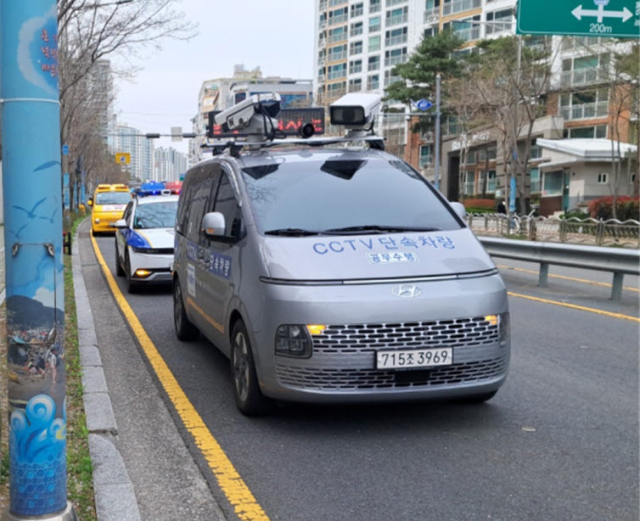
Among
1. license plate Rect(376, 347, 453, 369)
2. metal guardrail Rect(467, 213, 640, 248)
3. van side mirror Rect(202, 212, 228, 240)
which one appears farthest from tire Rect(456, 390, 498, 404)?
metal guardrail Rect(467, 213, 640, 248)

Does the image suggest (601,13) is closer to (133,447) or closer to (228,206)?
(228,206)

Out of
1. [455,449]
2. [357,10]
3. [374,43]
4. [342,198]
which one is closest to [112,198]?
[342,198]

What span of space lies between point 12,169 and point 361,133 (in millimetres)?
4429

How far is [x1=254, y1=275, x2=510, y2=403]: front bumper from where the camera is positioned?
4926mm

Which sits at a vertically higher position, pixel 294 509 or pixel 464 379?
pixel 464 379

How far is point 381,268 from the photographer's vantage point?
5.20 meters

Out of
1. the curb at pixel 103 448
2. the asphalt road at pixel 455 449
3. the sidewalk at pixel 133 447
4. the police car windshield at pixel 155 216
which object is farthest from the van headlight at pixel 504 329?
the police car windshield at pixel 155 216

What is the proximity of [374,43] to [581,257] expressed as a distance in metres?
84.8

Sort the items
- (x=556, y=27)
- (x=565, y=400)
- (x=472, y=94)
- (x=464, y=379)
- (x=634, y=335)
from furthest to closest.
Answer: (x=472, y=94)
(x=556, y=27)
(x=634, y=335)
(x=565, y=400)
(x=464, y=379)

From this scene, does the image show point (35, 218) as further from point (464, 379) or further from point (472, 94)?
point (472, 94)

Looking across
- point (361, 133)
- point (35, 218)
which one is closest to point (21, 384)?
point (35, 218)

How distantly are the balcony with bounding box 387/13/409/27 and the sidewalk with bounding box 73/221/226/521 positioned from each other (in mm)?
85158

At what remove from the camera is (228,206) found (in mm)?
6430

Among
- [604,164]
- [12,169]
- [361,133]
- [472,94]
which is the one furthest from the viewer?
[604,164]
